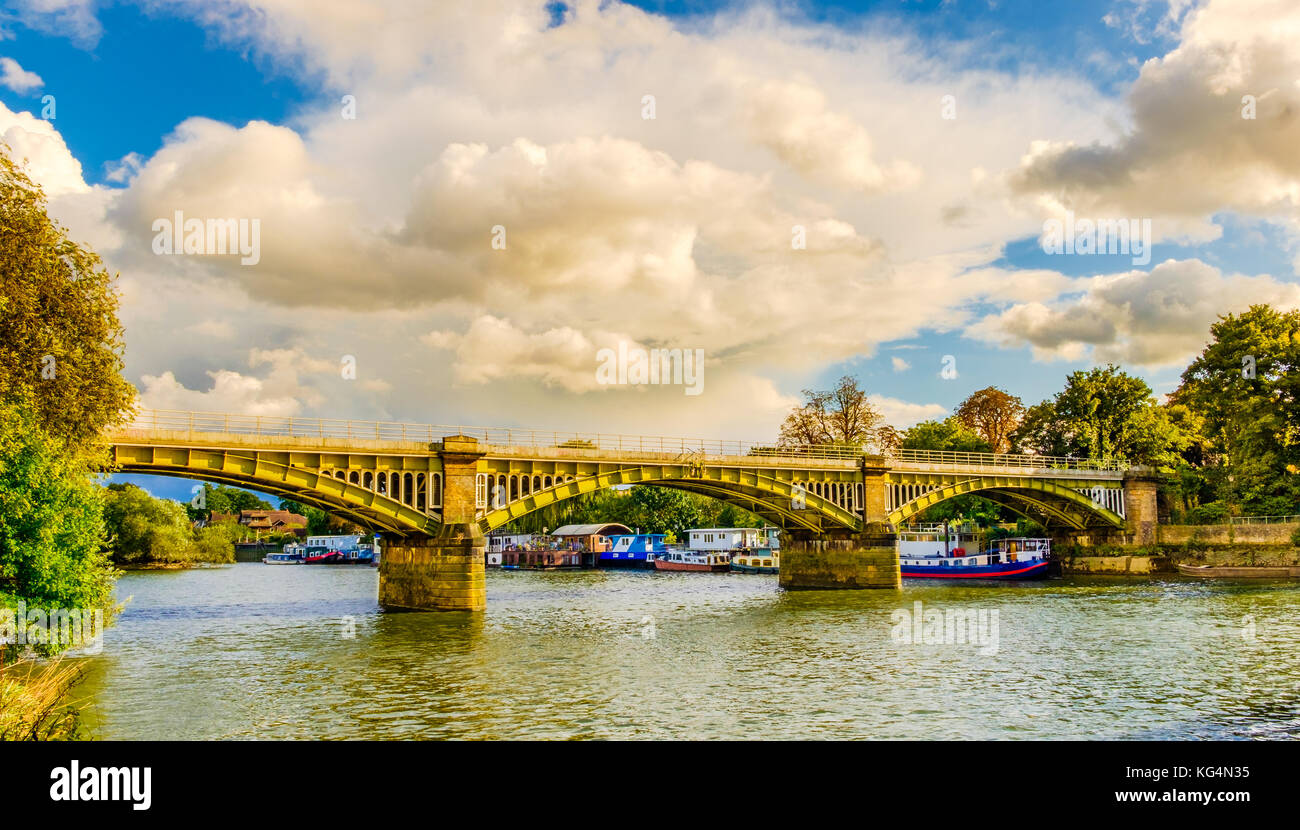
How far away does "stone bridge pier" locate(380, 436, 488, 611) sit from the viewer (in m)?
48.2

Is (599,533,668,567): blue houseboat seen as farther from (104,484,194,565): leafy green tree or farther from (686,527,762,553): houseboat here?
(104,484,194,565): leafy green tree

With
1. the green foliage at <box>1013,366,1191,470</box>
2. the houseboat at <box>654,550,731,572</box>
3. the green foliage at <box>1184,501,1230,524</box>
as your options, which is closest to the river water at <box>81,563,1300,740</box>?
the green foliage at <box>1184,501,1230,524</box>

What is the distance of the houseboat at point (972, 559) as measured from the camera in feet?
255

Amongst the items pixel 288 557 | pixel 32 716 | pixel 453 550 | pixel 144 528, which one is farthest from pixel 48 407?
pixel 288 557

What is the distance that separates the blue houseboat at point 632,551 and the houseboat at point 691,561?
3.70 m

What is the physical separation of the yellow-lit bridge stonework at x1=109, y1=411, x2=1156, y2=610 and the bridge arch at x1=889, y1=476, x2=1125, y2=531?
173 mm

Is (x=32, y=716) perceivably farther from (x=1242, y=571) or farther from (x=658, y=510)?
(x=658, y=510)

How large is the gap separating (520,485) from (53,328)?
27921 mm

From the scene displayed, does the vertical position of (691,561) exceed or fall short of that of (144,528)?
it falls short

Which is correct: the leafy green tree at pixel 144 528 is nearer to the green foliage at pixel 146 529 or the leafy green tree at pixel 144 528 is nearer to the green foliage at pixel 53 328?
the green foliage at pixel 146 529

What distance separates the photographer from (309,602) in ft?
215

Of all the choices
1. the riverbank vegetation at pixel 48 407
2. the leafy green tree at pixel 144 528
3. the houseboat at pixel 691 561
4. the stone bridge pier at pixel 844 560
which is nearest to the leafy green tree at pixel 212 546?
the leafy green tree at pixel 144 528

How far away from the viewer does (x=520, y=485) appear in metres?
52.4
